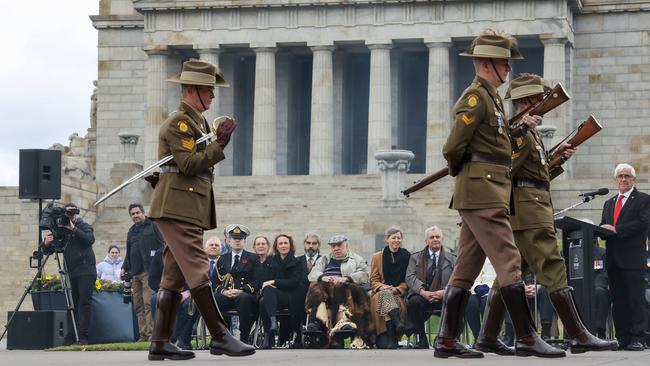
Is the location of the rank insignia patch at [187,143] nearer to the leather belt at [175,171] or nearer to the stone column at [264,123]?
the leather belt at [175,171]

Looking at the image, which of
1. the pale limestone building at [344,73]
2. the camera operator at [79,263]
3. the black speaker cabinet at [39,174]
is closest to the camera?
the camera operator at [79,263]

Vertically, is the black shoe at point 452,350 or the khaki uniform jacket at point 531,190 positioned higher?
the khaki uniform jacket at point 531,190

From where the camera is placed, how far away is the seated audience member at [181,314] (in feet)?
78.2

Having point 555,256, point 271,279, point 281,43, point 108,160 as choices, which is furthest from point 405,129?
point 555,256

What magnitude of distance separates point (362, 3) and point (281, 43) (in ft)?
10.7

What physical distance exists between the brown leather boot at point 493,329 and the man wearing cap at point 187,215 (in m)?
2.12

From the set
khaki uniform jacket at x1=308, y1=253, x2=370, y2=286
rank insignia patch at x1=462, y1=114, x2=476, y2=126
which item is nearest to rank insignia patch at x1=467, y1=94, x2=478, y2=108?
rank insignia patch at x1=462, y1=114, x2=476, y2=126

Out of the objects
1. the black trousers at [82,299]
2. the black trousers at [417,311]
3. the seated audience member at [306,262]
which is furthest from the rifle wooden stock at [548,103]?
the black trousers at [82,299]

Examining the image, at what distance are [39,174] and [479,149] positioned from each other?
36.4 feet

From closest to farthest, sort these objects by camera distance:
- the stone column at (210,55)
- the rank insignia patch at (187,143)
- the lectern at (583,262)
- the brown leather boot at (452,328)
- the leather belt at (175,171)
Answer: the brown leather boot at (452,328)
the rank insignia patch at (187,143)
the leather belt at (175,171)
the lectern at (583,262)
the stone column at (210,55)

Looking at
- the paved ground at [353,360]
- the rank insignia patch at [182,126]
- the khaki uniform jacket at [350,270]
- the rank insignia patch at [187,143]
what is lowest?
the paved ground at [353,360]

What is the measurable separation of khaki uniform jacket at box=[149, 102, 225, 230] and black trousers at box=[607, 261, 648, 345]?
553 cm

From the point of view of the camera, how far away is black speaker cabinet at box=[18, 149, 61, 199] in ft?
84.0

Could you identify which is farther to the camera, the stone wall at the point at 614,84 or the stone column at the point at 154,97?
the stone wall at the point at 614,84
